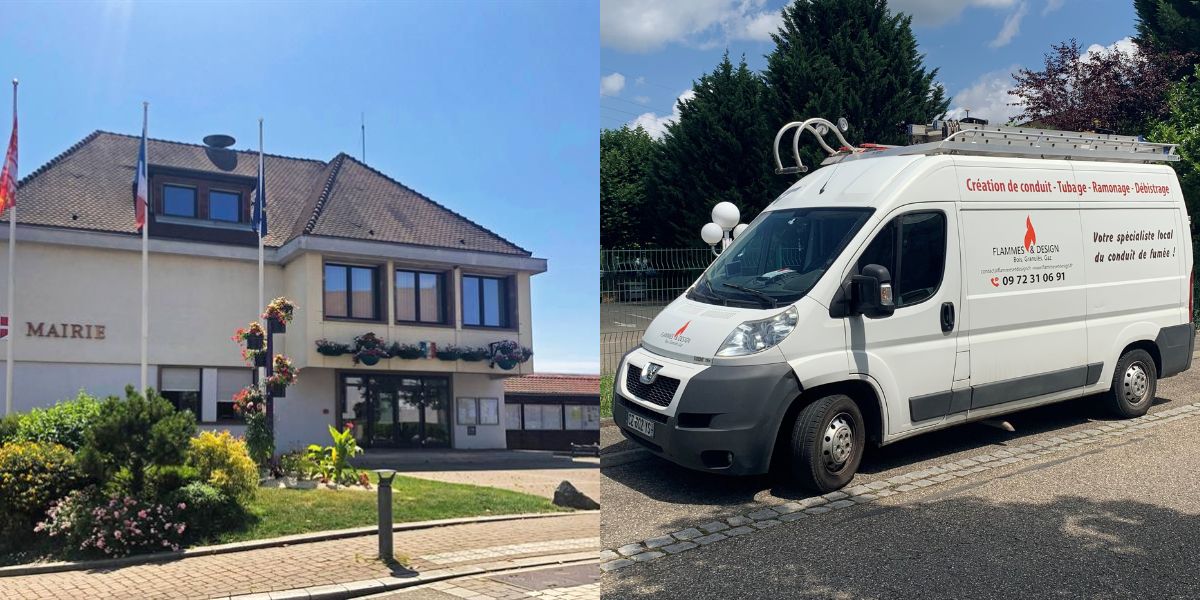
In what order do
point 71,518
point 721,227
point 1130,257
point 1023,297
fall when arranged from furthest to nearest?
point 721,227
point 1130,257
point 1023,297
point 71,518

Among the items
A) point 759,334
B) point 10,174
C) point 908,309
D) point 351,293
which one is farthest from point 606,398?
point 10,174

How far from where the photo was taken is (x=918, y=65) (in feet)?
79.2

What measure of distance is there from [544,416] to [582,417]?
0.23 meters

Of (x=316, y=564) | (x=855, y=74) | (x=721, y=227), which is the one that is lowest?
(x=316, y=564)

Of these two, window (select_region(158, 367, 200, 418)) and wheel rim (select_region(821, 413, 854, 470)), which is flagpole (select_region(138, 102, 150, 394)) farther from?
wheel rim (select_region(821, 413, 854, 470))

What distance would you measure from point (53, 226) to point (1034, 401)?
648cm

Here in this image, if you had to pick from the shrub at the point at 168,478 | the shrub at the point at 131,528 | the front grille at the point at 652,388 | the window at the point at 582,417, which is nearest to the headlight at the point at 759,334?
the front grille at the point at 652,388

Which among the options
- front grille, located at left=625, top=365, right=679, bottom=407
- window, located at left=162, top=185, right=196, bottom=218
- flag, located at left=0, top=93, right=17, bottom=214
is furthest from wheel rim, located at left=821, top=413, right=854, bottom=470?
flag, located at left=0, top=93, right=17, bottom=214

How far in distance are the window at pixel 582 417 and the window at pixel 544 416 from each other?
6cm

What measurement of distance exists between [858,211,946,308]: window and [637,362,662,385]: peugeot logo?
4.75 feet

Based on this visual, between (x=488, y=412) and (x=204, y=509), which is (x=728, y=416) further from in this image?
(x=204, y=509)

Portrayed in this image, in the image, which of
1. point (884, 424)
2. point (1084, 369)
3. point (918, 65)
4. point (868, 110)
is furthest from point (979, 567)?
point (918, 65)

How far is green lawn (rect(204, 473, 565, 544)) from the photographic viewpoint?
5.13m

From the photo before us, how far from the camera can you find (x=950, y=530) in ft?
17.2
